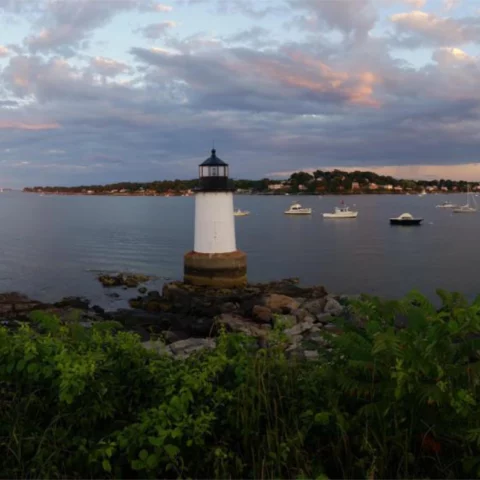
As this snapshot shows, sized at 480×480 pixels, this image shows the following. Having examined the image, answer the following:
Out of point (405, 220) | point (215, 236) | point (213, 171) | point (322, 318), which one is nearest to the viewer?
point (322, 318)

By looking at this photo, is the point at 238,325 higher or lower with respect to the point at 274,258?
higher

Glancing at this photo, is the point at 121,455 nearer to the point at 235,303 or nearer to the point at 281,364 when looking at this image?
the point at 281,364

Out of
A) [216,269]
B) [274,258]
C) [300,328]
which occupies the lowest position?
[274,258]

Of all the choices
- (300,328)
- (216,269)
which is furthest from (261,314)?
(216,269)

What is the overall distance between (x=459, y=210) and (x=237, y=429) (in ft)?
439

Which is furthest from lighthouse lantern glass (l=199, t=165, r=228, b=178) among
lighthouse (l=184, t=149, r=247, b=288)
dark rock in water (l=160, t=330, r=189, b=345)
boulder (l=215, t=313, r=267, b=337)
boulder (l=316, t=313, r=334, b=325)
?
dark rock in water (l=160, t=330, r=189, b=345)

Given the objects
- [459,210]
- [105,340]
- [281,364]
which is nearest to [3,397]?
[105,340]

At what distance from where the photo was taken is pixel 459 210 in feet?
416

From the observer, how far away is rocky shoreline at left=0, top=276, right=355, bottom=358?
56.5ft

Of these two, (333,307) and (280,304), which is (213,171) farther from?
(333,307)

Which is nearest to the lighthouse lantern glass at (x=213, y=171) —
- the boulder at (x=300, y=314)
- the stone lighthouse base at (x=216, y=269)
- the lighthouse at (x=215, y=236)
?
the lighthouse at (x=215, y=236)

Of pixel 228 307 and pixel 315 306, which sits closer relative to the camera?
pixel 315 306

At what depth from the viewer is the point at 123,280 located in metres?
32.9

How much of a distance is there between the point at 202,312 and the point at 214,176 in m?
7.38
